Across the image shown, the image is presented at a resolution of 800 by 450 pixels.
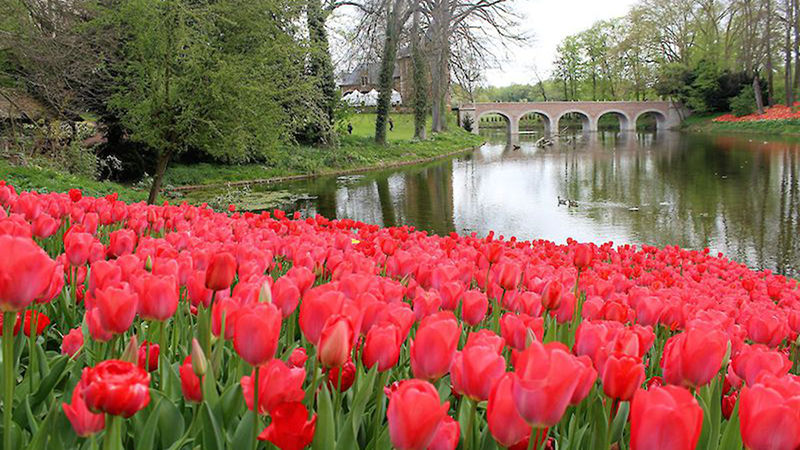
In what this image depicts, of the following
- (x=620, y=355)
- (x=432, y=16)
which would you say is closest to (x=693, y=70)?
(x=432, y=16)

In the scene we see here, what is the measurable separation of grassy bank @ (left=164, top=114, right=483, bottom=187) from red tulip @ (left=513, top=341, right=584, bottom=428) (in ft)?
49.1

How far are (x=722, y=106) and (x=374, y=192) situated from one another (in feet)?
146

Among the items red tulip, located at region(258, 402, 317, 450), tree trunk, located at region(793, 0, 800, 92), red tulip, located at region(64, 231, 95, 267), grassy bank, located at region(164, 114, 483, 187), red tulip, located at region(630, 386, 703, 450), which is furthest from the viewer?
tree trunk, located at region(793, 0, 800, 92)

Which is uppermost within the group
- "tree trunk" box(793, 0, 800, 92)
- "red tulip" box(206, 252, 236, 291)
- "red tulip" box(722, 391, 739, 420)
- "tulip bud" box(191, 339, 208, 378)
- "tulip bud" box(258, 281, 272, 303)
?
"tree trunk" box(793, 0, 800, 92)

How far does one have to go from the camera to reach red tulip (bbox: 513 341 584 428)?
0.83m

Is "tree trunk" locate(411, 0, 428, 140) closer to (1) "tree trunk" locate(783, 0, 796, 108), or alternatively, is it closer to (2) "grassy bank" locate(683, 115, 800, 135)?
(2) "grassy bank" locate(683, 115, 800, 135)

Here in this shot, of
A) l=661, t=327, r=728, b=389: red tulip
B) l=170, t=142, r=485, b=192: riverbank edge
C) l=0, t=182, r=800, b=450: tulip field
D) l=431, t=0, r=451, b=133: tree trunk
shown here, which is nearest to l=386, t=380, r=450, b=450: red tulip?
l=0, t=182, r=800, b=450: tulip field

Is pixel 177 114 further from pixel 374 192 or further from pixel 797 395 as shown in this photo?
pixel 797 395

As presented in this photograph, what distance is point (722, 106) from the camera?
54.0 metres

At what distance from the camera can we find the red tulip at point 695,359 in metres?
1.13

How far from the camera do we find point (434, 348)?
3.48 feet

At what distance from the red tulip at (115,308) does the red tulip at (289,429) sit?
16.9 inches

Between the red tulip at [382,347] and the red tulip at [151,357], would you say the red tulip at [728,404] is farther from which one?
the red tulip at [151,357]

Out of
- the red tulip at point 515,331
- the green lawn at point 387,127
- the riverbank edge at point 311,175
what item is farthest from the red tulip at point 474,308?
the green lawn at point 387,127
